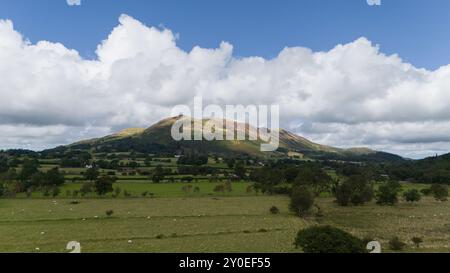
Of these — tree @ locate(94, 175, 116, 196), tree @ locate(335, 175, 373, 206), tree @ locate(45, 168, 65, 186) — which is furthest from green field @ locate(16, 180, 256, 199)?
tree @ locate(335, 175, 373, 206)

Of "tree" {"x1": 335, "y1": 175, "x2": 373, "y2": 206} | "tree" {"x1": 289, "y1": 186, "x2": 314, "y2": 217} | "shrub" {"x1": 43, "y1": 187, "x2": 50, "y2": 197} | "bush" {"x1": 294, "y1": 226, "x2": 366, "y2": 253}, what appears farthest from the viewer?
"shrub" {"x1": 43, "y1": 187, "x2": 50, "y2": 197}

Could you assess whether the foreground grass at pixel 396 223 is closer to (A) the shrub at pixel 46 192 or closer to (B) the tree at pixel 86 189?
(B) the tree at pixel 86 189

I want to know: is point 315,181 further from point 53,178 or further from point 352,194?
point 53,178

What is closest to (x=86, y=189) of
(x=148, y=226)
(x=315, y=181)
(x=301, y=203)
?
(x=148, y=226)

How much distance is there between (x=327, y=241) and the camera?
28219 millimetres

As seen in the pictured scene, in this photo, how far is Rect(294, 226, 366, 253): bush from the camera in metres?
27.5

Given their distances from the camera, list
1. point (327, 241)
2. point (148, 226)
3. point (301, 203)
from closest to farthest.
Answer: point (327, 241), point (148, 226), point (301, 203)

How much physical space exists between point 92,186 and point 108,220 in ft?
136

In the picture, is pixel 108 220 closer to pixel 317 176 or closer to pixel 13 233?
pixel 13 233

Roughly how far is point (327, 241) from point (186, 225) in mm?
26810

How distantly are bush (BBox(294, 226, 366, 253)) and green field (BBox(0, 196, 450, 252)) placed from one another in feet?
18.8

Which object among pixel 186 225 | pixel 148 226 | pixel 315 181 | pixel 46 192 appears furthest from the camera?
pixel 315 181

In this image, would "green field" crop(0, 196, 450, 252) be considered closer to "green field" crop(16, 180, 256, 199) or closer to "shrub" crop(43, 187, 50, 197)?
"shrub" crop(43, 187, 50, 197)
